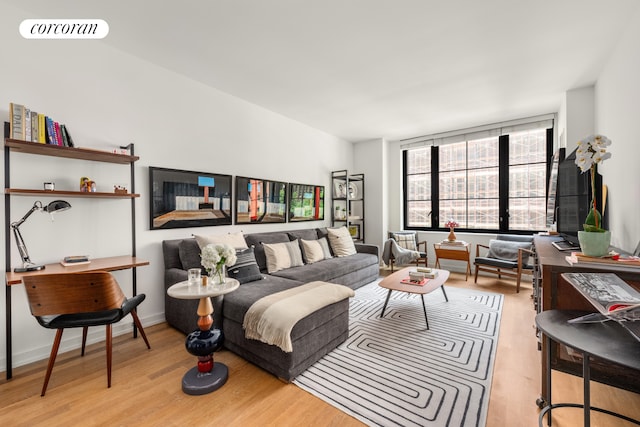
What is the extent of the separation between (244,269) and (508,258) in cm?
393

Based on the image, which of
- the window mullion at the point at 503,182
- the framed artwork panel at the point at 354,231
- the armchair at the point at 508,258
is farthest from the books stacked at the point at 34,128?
the window mullion at the point at 503,182

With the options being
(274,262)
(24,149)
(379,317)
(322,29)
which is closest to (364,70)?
(322,29)

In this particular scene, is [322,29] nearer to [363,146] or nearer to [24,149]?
[24,149]

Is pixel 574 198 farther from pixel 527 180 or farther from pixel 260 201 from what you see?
pixel 260 201

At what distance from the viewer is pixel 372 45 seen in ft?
8.27

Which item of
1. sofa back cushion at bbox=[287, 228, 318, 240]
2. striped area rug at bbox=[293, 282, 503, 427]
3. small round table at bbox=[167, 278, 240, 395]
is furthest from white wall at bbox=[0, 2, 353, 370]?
striped area rug at bbox=[293, 282, 503, 427]

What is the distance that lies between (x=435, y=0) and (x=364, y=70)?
1.06m

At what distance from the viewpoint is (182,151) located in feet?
10.2

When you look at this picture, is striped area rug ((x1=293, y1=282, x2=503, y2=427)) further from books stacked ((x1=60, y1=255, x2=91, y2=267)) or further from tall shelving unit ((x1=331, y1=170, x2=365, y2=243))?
tall shelving unit ((x1=331, y1=170, x2=365, y2=243))

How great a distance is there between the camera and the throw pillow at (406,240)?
16.7 ft

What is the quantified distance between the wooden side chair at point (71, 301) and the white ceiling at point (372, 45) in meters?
1.98

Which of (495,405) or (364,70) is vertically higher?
(364,70)

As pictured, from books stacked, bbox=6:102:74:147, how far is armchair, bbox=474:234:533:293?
16.9 feet

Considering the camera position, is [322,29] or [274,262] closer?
[322,29]
